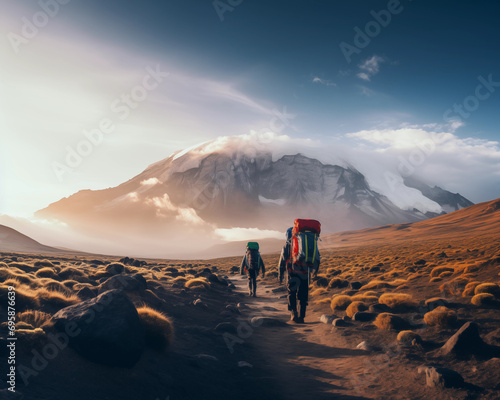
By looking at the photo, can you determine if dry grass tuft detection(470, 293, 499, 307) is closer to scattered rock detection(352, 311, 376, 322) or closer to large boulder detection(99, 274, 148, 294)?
scattered rock detection(352, 311, 376, 322)

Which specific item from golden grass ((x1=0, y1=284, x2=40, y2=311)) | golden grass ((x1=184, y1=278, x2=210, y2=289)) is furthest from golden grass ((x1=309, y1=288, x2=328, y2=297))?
golden grass ((x1=0, y1=284, x2=40, y2=311))

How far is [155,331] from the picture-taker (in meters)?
7.38

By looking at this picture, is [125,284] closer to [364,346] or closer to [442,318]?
[364,346]

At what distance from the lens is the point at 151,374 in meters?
6.20

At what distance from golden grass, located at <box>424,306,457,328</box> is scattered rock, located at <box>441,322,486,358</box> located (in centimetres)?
181

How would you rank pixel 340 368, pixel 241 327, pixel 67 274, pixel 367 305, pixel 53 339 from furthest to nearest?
pixel 67 274 < pixel 367 305 < pixel 241 327 < pixel 340 368 < pixel 53 339

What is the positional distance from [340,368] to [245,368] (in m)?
2.33

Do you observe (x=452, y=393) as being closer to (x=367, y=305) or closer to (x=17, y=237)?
(x=367, y=305)

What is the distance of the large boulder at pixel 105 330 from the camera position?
19.2 ft

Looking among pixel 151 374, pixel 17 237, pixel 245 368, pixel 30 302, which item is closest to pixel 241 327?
pixel 245 368

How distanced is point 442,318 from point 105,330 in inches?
356

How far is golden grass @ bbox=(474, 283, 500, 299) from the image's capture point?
10.8m

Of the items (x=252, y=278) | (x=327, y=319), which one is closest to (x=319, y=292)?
(x=252, y=278)

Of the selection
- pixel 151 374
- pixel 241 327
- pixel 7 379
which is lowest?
pixel 241 327
